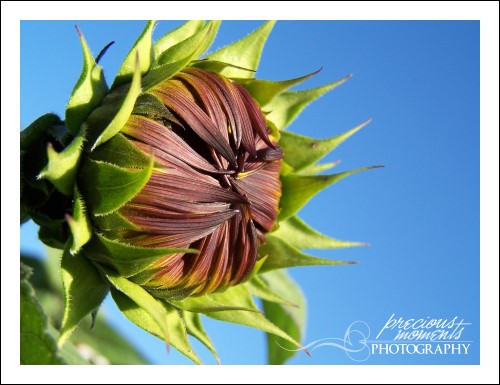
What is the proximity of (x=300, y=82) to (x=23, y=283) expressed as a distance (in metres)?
1.71

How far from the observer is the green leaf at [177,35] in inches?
157

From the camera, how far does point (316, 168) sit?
447cm

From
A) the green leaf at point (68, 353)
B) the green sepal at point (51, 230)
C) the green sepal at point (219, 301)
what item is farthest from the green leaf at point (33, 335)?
the green sepal at point (219, 301)

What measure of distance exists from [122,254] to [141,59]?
944mm

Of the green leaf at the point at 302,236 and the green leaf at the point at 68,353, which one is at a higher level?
the green leaf at the point at 302,236

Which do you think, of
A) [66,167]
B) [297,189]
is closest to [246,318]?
[297,189]

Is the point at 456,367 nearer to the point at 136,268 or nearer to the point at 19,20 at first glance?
the point at 136,268

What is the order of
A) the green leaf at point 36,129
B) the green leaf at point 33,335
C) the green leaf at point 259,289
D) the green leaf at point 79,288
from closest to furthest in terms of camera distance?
the green leaf at point 79,288 < the green leaf at point 36,129 < the green leaf at point 33,335 < the green leaf at point 259,289

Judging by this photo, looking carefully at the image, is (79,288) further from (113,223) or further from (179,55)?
(179,55)

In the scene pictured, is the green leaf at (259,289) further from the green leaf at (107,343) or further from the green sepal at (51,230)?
the green leaf at (107,343)

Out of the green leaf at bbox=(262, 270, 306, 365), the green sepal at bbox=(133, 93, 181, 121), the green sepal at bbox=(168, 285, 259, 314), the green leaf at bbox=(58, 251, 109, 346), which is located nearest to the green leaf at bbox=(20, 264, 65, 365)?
the green leaf at bbox=(58, 251, 109, 346)

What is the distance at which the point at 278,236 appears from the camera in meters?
4.30

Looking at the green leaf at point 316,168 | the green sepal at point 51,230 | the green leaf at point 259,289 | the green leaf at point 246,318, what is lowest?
the green leaf at point 246,318

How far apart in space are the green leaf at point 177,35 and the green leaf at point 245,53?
0.16 meters
